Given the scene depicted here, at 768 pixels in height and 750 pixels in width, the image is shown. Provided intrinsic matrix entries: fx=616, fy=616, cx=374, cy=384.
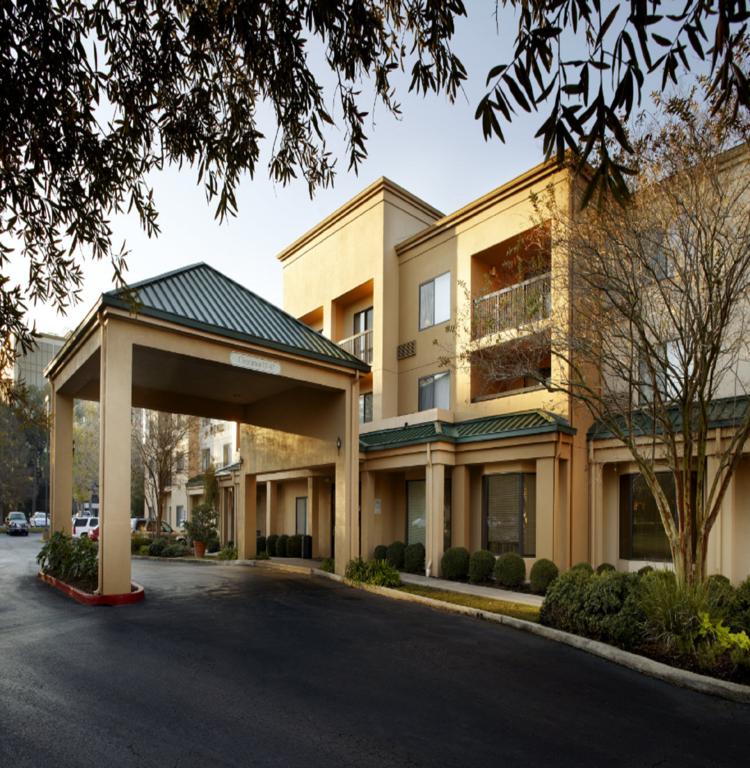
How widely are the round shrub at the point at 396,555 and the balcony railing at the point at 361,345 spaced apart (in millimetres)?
7111

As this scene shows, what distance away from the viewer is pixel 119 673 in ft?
24.3

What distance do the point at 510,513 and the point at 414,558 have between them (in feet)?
10.4

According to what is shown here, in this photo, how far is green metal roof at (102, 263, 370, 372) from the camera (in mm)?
13805

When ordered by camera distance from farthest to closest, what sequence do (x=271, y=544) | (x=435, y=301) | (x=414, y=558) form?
(x=271, y=544) < (x=435, y=301) < (x=414, y=558)

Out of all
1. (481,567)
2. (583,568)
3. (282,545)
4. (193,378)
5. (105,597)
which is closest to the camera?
(583,568)

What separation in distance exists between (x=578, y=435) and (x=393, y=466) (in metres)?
5.87

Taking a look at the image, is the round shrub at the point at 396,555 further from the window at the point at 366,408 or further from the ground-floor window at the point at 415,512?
the window at the point at 366,408

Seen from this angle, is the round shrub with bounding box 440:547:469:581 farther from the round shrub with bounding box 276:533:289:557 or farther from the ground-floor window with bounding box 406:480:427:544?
the round shrub with bounding box 276:533:289:557

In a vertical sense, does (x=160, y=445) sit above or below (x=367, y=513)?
above

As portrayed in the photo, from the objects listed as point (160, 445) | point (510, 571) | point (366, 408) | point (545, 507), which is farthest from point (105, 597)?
point (160, 445)

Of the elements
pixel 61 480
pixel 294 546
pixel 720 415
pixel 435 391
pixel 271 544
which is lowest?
pixel 271 544

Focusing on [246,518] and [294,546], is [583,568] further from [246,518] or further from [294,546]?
[294,546]

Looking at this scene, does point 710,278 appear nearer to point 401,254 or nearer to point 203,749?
point 203,749

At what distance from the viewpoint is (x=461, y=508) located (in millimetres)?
18312
